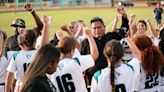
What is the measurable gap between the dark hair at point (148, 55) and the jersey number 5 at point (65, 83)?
44.0 inches

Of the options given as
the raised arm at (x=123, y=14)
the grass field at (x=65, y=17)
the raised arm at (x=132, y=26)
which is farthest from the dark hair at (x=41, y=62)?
the grass field at (x=65, y=17)

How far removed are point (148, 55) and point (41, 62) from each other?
6.99 ft

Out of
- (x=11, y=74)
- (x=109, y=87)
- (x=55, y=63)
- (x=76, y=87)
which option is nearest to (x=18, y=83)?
(x=11, y=74)

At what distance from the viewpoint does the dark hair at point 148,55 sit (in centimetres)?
591

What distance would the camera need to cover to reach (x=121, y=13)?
9430 mm

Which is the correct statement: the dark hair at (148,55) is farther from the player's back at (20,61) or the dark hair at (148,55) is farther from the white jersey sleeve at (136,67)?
the player's back at (20,61)

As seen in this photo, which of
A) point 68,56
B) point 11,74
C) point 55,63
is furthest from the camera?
point 11,74

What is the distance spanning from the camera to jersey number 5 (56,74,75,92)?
5.54 m

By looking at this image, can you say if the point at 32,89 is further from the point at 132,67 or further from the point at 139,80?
the point at 139,80

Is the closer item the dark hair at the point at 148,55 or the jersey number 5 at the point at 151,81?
the dark hair at the point at 148,55

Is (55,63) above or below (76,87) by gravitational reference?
Answer: above

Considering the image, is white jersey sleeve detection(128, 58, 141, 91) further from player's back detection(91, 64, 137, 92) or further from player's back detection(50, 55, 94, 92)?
player's back detection(50, 55, 94, 92)

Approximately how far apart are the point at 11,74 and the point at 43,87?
2.53 meters

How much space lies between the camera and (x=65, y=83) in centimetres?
557
